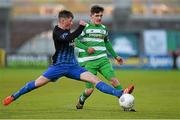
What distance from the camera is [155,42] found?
153ft

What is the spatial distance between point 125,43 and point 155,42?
1.99 m

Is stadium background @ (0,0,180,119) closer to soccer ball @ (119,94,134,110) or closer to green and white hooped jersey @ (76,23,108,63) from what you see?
green and white hooped jersey @ (76,23,108,63)

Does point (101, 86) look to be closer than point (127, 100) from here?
No

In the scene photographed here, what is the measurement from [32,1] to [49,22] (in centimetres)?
228

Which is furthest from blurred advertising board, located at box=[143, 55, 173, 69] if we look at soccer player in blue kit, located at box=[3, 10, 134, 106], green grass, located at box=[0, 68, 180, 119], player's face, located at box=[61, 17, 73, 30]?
player's face, located at box=[61, 17, 73, 30]

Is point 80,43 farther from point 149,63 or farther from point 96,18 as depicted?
point 149,63

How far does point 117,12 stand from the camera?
51.2 metres

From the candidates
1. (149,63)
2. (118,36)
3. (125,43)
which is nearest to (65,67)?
(149,63)

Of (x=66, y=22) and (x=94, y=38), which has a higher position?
(x=66, y=22)

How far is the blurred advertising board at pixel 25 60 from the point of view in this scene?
4384 cm

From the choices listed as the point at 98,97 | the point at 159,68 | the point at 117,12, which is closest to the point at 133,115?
the point at 98,97

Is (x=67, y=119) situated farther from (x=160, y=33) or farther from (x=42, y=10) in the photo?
(x=42, y=10)

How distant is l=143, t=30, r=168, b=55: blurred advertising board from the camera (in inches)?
1832

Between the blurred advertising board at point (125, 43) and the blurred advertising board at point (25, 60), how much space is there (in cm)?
482
